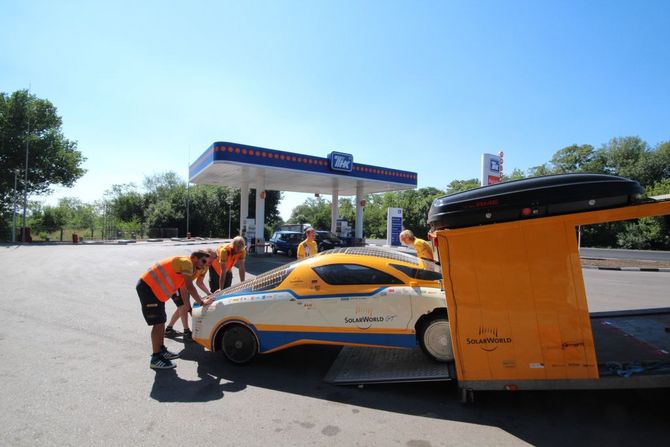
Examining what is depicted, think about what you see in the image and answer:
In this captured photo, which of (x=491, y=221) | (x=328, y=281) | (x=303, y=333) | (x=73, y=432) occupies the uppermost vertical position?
(x=491, y=221)

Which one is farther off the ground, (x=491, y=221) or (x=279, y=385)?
(x=491, y=221)

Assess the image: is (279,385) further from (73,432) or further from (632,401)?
(632,401)

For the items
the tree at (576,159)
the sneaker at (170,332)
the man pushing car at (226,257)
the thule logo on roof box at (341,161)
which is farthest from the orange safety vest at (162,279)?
the tree at (576,159)

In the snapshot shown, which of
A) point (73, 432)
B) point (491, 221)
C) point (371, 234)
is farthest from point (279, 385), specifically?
point (371, 234)

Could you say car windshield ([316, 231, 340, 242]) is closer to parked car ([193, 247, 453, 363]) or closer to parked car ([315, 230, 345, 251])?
parked car ([315, 230, 345, 251])

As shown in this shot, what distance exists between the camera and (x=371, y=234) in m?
55.8

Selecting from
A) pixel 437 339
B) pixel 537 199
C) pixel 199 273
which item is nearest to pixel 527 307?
pixel 537 199

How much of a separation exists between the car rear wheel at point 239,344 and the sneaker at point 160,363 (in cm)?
64

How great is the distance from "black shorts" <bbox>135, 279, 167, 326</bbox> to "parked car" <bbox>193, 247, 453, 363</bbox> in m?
0.44

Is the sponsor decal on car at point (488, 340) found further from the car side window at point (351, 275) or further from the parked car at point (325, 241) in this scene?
the parked car at point (325, 241)

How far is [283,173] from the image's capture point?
20531 mm

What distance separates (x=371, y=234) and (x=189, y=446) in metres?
53.2

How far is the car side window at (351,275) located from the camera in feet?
14.5

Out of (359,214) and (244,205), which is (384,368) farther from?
(359,214)
